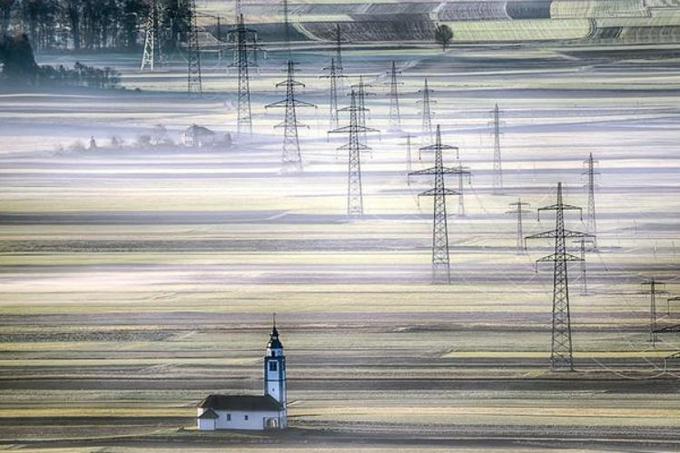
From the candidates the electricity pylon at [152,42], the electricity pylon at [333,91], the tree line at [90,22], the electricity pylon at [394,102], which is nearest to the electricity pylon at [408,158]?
the electricity pylon at [394,102]

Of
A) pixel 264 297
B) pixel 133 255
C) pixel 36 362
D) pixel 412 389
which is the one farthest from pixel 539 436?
pixel 133 255

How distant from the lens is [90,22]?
71375 mm

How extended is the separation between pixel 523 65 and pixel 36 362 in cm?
3548

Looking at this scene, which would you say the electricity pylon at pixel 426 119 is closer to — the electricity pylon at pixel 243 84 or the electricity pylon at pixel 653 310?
the electricity pylon at pixel 243 84

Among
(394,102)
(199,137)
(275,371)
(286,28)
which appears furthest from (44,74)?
(275,371)

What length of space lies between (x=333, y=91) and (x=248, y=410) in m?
34.7

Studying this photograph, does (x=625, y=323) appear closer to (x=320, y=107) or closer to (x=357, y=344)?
(x=357, y=344)

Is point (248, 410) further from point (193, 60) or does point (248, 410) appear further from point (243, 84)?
point (193, 60)

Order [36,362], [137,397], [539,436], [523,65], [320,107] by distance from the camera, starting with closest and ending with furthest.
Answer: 1. [539,436]
2. [137,397]
3. [36,362]
4. [320,107]
5. [523,65]

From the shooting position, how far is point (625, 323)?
38.0m

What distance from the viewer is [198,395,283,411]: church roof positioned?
31859 millimetres

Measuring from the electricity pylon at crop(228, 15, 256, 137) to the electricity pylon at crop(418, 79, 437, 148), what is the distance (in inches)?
155

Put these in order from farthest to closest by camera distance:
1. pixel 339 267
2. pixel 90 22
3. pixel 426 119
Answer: pixel 90 22 → pixel 426 119 → pixel 339 267

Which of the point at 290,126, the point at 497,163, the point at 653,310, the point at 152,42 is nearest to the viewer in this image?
the point at 653,310
